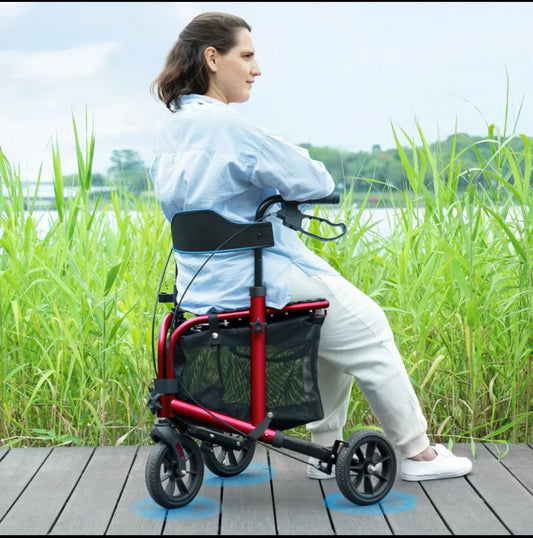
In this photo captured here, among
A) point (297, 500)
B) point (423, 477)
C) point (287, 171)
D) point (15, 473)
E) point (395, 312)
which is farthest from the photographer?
point (395, 312)

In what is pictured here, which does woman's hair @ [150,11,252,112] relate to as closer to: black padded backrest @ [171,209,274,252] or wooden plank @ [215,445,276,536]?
black padded backrest @ [171,209,274,252]

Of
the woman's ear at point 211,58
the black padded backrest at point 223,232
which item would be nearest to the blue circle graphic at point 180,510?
the black padded backrest at point 223,232

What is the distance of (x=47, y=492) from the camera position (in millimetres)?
2670

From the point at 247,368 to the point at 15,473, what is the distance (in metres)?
0.91

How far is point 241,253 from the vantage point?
2447 mm

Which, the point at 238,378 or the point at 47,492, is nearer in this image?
the point at 238,378

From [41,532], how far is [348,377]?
101 cm

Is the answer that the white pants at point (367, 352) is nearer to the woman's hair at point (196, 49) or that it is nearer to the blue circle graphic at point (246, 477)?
the blue circle graphic at point (246, 477)

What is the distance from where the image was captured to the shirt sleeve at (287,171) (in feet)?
7.77

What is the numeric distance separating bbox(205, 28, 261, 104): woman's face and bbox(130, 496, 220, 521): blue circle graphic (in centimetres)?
115

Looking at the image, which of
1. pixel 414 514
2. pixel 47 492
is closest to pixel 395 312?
pixel 414 514

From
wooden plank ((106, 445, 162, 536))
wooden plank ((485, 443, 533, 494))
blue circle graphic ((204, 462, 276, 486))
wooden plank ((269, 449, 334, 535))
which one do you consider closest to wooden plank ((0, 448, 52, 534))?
wooden plank ((106, 445, 162, 536))

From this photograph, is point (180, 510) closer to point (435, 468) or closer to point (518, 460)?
point (435, 468)

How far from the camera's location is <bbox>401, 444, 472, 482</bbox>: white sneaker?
273cm
